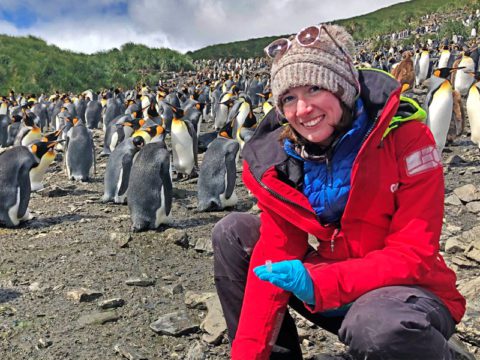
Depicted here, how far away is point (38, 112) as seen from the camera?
1556cm

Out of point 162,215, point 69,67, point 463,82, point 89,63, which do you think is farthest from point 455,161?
point 89,63

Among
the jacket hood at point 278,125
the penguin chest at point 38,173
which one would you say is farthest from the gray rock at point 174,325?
the penguin chest at point 38,173

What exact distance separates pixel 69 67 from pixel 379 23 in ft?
91.4

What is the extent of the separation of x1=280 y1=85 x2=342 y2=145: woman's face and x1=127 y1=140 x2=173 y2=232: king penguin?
336 centimetres

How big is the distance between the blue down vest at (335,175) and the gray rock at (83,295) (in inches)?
75.5

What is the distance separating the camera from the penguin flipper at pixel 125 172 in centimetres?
612

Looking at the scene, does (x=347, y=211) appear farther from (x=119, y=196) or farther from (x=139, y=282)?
(x=119, y=196)

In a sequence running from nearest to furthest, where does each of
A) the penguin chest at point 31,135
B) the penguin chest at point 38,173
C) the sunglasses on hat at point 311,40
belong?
the sunglasses on hat at point 311,40 < the penguin chest at point 38,173 < the penguin chest at point 31,135

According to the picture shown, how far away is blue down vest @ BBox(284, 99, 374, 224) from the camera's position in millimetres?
1662

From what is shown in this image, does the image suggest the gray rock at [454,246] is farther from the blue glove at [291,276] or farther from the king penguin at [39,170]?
the king penguin at [39,170]

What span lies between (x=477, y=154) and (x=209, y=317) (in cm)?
584

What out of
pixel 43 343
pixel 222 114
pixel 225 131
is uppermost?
pixel 222 114

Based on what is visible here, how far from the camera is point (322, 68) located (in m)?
1.62

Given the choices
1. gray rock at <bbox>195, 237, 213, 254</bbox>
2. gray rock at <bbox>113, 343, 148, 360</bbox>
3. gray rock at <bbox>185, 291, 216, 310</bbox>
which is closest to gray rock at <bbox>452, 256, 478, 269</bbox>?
gray rock at <bbox>185, 291, 216, 310</bbox>
